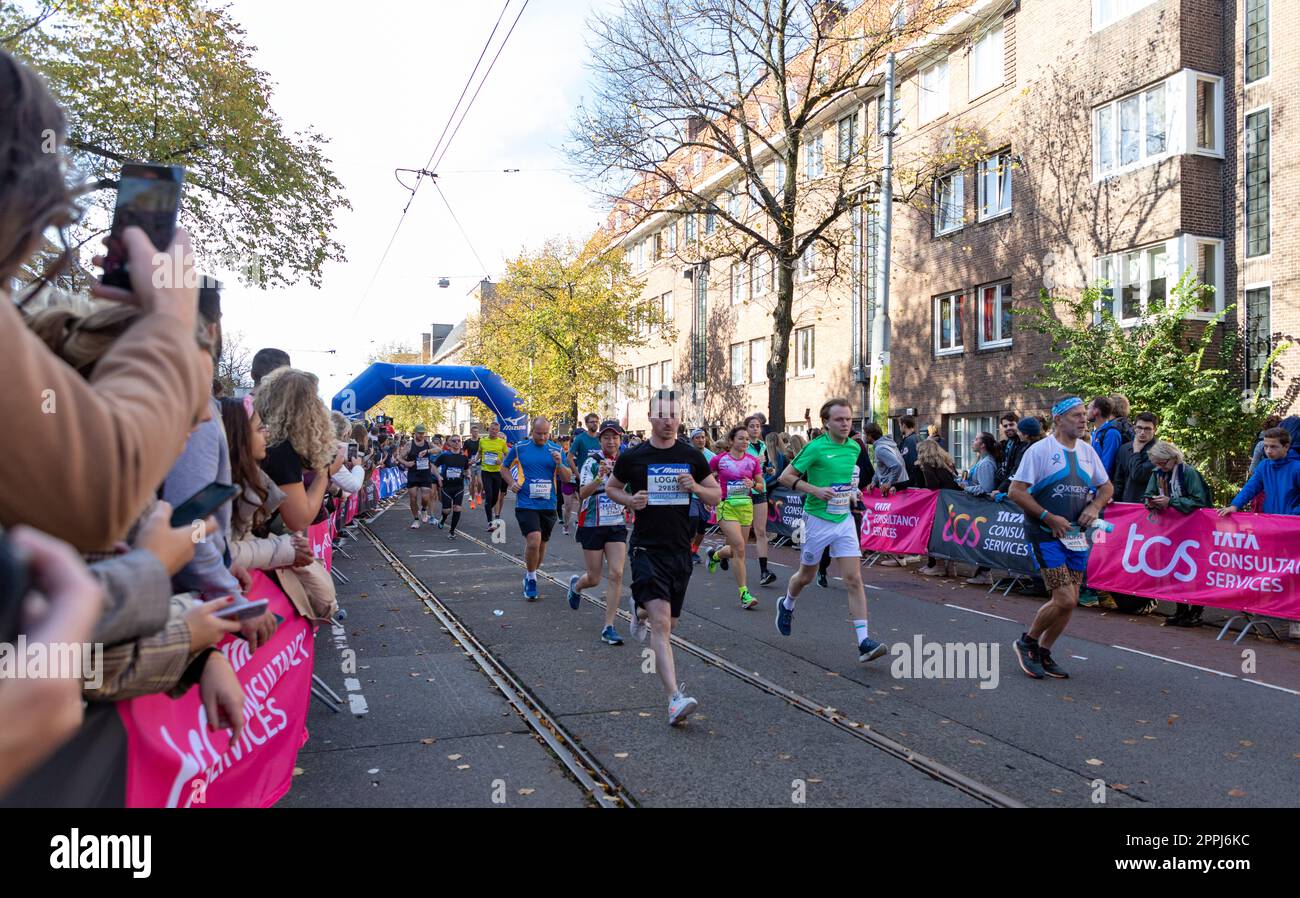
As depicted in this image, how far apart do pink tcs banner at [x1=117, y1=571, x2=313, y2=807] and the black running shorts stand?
88.4 inches

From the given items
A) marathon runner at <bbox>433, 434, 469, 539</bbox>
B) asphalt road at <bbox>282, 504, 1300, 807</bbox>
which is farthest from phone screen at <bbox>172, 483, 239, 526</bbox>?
marathon runner at <bbox>433, 434, 469, 539</bbox>

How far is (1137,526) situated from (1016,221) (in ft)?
48.5

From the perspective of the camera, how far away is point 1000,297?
79.2 feet

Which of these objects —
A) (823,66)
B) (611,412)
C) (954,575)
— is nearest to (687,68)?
(823,66)

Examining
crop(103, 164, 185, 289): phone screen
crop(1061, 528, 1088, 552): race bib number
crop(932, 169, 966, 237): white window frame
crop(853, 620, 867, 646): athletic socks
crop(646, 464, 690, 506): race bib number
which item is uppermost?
crop(932, 169, 966, 237): white window frame

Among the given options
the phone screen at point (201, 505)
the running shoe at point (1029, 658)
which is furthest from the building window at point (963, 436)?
the phone screen at point (201, 505)

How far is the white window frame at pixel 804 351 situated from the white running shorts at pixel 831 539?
80.2ft

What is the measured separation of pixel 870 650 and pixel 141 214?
6590 millimetres

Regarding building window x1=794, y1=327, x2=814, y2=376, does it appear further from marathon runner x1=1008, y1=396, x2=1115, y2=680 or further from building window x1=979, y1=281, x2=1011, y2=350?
marathon runner x1=1008, y1=396, x2=1115, y2=680

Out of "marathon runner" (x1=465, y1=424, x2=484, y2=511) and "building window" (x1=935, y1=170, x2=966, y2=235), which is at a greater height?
"building window" (x1=935, y1=170, x2=966, y2=235)

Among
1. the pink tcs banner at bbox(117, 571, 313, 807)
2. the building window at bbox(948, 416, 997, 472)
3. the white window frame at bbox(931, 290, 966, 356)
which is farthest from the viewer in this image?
the white window frame at bbox(931, 290, 966, 356)

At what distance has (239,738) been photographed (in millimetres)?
3533

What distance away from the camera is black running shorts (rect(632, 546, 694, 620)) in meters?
6.33
